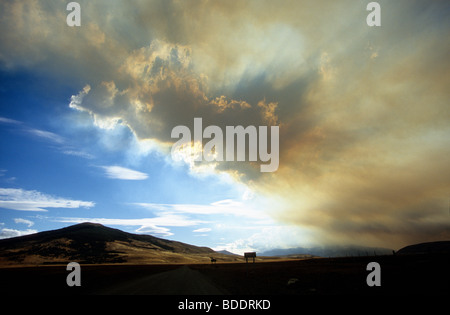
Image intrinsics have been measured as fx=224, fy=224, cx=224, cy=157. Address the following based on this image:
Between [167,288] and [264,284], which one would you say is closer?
[167,288]

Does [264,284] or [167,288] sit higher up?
[167,288]

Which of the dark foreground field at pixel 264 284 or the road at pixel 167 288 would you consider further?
the dark foreground field at pixel 264 284

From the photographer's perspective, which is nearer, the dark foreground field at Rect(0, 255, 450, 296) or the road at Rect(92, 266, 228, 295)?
the road at Rect(92, 266, 228, 295)
